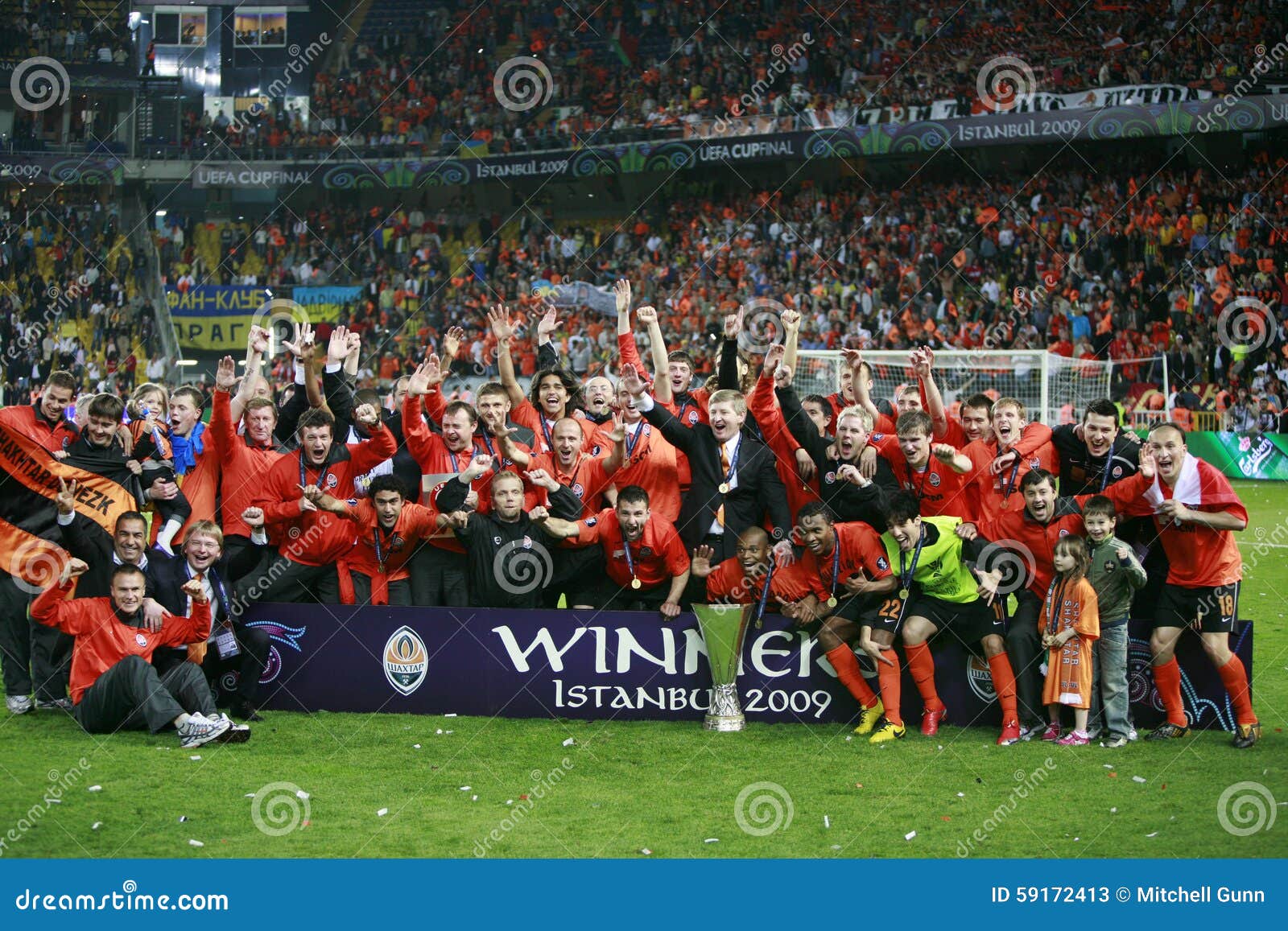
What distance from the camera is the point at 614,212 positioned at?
32.2m

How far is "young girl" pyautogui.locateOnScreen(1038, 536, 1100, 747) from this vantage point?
724 cm

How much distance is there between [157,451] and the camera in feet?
29.0

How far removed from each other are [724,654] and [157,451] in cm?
395

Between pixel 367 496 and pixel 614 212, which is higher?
pixel 614 212

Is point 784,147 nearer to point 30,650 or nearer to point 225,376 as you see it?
point 225,376

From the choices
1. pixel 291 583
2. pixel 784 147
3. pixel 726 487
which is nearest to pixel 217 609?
pixel 291 583

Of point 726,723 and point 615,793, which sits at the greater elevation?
point 726,723

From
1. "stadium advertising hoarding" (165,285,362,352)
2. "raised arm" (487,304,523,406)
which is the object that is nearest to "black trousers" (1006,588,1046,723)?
"raised arm" (487,304,523,406)

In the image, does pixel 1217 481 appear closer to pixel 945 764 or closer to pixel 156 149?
pixel 945 764

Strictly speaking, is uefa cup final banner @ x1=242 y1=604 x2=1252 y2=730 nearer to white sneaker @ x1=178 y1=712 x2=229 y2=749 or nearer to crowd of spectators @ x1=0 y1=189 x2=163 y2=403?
white sneaker @ x1=178 y1=712 x2=229 y2=749

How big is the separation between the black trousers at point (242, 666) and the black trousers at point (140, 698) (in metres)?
0.28

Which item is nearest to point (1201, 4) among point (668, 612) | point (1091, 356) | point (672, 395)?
point (1091, 356)

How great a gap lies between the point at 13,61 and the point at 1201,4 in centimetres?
2643

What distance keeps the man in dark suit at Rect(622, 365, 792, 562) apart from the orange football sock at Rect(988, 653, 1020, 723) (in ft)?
4.90
